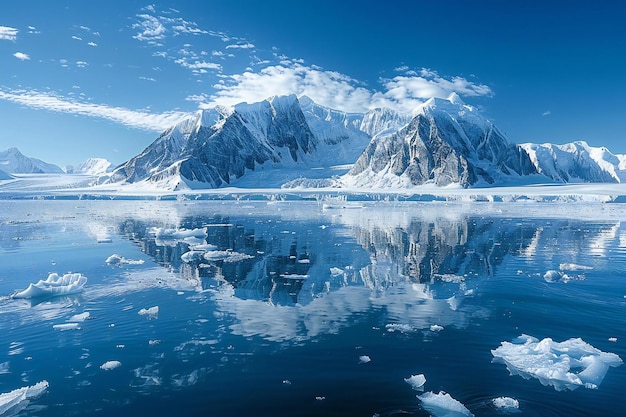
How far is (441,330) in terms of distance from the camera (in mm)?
13266

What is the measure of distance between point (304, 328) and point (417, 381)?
4.38m

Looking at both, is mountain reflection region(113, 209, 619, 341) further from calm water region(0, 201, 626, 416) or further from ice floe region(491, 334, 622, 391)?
ice floe region(491, 334, 622, 391)

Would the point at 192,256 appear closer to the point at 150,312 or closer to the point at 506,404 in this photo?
the point at 150,312

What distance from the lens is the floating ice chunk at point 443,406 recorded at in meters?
8.76

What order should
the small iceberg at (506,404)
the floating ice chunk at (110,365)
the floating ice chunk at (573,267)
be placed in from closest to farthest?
the small iceberg at (506,404)
the floating ice chunk at (110,365)
the floating ice chunk at (573,267)

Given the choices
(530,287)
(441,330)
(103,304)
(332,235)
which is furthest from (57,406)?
(332,235)

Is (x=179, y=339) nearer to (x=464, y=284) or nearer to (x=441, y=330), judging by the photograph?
(x=441, y=330)

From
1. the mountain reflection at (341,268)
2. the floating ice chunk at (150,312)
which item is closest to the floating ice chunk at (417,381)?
the mountain reflection at (341,268)

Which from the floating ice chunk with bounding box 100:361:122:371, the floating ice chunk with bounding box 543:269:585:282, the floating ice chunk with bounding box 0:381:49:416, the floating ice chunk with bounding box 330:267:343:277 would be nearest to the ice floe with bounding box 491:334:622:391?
the floating ice chunk with bounding box 543:269:585:282

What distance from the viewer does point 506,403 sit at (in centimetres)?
903

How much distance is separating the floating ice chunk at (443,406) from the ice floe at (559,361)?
2.32 metres

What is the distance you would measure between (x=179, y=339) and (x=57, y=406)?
3816 mm

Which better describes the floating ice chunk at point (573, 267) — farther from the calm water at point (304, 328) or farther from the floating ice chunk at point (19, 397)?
the floating ice chunk at point (19, 397)

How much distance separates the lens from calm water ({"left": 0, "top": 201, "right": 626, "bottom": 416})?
31.1ft
